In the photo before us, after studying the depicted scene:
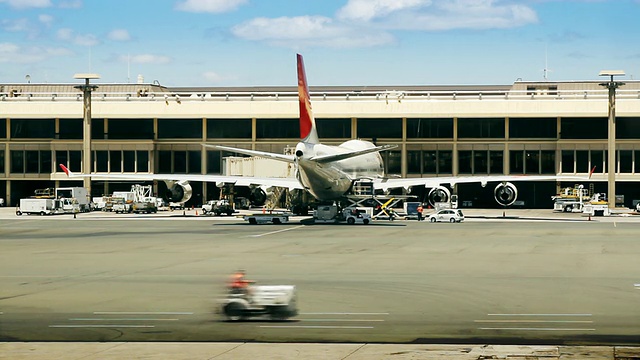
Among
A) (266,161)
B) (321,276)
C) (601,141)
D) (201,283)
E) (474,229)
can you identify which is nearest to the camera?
(201,283)

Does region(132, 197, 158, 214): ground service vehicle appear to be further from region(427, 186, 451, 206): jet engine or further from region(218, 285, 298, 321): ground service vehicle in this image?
region(218, 285, 298, 321): ground service vehicle

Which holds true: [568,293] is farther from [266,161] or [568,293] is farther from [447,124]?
[447,124]

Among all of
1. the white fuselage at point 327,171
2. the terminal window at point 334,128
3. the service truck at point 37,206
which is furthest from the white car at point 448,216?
the service truck at point 37,206

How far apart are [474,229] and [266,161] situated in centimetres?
4127

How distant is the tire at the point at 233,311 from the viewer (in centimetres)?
3102

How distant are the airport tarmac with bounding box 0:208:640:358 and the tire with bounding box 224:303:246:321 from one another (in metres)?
0.87

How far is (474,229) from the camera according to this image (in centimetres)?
8031

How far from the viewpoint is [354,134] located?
136 meters

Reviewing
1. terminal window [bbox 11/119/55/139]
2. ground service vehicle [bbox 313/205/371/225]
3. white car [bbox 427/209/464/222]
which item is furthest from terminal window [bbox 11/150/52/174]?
white car [bbox 427/209/464/222]

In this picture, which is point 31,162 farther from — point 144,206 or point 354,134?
point 354,134

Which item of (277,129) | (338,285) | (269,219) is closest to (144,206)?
(269,219)

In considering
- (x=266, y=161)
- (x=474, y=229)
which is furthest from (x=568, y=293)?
(x=266, y=161)

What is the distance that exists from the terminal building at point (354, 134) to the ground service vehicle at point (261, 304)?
10047cm

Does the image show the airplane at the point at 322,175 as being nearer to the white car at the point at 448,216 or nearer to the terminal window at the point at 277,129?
the white car at the point at 448,216
